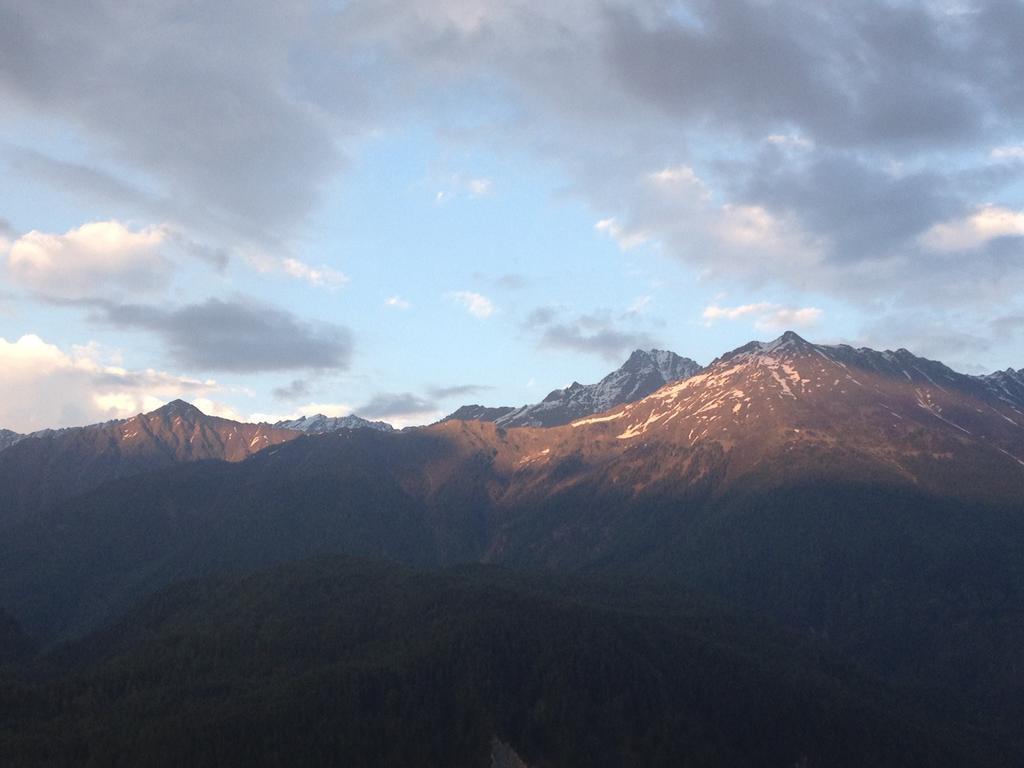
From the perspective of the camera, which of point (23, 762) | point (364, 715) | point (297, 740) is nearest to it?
point (23, 762)

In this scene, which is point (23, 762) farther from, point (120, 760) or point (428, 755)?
point (428, 755)

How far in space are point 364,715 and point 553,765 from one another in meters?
34.2

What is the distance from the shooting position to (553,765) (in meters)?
191

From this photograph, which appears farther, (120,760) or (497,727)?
(497,727)

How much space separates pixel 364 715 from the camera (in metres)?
198

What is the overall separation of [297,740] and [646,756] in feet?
197

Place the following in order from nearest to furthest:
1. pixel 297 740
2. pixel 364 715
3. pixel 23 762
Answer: pixel 23 762, pixel 297 740, pixel 364 715

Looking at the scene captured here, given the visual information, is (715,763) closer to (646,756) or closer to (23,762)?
(646,756)

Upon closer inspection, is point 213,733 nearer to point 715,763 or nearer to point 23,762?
point 23,762

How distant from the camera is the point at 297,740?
185750mm

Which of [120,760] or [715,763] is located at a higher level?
[120,760]

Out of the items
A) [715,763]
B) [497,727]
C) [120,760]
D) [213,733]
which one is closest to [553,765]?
[497,727]

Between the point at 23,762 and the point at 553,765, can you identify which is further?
the point at 553,765

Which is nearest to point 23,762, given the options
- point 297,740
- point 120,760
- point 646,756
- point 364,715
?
point 120,760
